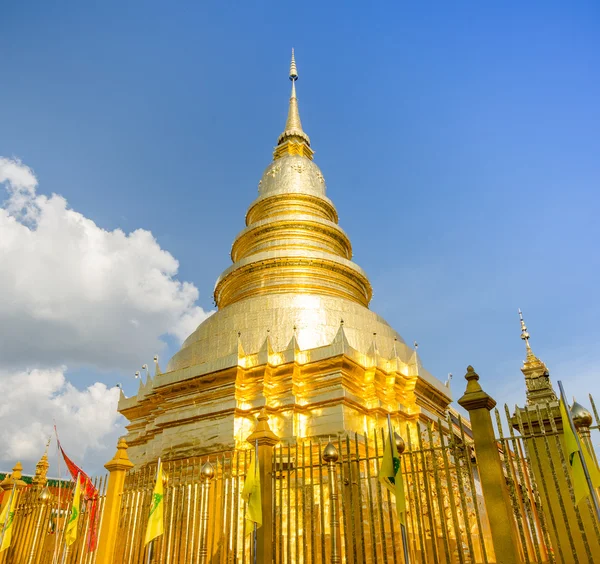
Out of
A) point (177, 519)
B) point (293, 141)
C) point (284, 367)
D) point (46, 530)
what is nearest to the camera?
point (177, 519)

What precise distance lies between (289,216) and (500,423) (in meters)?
13.8

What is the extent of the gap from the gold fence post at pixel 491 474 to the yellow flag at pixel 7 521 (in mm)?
9600

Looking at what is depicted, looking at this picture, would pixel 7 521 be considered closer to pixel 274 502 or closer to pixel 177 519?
pixel 177 519

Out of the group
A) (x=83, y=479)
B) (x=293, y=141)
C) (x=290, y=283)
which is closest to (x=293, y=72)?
(x=293, y=141)

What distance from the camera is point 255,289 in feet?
55.8

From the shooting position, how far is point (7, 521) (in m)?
10.9

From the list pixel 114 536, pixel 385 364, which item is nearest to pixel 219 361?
pixel 385 364

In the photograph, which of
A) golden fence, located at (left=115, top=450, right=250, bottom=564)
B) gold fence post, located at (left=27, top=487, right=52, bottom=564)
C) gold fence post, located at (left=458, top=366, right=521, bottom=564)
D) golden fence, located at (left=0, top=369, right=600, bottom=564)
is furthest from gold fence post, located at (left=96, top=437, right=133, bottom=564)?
gold fence post, located at (left=458, top=366, right=521, bottom=564)

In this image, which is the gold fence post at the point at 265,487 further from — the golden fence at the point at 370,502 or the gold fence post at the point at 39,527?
the gold fence post at the point at 39,527

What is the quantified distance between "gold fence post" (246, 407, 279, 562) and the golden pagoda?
4549mm

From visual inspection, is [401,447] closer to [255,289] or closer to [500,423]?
[500,423]

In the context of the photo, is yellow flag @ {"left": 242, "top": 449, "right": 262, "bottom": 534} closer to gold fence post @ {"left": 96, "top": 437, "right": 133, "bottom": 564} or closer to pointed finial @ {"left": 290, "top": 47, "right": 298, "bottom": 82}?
gold fence post @ {"left": 96, "top": 437, "right": 133, "bottom": 564}

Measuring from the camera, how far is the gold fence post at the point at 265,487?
7.07m

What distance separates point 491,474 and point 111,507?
21.4 ft
